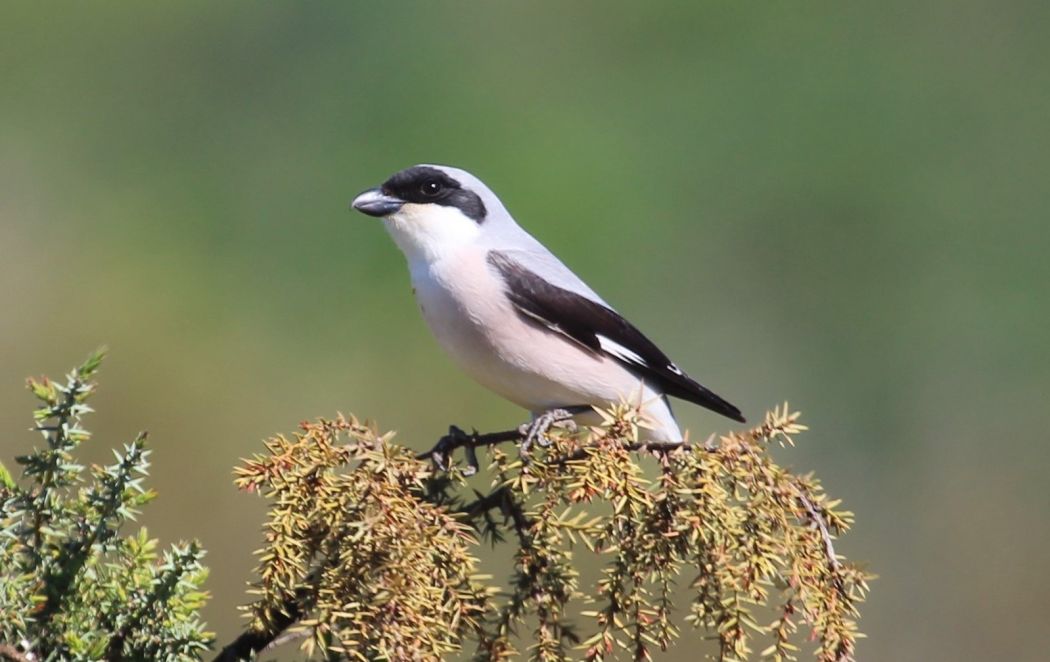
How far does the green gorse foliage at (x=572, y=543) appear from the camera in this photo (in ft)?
6.22

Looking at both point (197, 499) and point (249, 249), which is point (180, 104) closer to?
point (249, 249)

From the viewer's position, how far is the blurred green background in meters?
5.73

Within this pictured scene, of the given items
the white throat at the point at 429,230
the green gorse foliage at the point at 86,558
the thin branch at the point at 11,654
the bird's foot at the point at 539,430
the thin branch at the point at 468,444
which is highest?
the white throat at the point at 429,230

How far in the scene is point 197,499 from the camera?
4965 mm

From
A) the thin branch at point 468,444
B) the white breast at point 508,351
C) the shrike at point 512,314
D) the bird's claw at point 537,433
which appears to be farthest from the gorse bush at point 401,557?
the white breast at point 508,351

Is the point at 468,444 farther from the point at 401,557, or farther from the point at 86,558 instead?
the point at 86,558

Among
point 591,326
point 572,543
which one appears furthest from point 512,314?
point 572,543

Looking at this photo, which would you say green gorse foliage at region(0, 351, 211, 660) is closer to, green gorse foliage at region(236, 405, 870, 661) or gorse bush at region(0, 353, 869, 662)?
gorse bush at region(0, 353, 869, 662)

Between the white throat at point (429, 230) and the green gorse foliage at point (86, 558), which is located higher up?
the white throat at point (429, 230)

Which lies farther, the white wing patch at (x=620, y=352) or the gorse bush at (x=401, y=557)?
the white wing patch at (x=620, y=352)

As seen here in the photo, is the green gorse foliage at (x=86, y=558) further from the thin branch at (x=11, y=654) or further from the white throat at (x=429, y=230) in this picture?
the white throat at (x=429, y=230)

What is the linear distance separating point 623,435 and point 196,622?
2.33ft

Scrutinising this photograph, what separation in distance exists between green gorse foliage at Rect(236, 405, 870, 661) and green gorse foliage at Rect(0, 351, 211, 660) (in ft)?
0.37

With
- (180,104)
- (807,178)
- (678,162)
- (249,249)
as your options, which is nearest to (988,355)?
(807,178)
